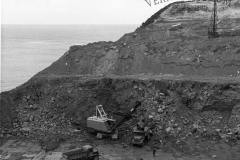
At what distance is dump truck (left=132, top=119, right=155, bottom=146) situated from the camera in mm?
23500

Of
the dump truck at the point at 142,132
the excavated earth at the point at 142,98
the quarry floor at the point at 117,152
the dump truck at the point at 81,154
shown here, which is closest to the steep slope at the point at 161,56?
the excavated earth at the point at 142,98

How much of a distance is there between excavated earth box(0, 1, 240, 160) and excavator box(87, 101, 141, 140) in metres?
0.61

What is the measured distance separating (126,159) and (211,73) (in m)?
12.1

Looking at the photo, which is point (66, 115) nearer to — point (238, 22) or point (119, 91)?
point (119, 91)

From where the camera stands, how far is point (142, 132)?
24078 millimetres

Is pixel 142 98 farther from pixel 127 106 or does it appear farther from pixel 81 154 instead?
pixel 81 154

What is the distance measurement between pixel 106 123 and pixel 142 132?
2671 mm

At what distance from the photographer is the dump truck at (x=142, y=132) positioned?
23.5 meters

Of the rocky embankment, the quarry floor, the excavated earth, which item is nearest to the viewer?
the quarry floor

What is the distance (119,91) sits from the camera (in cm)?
2800

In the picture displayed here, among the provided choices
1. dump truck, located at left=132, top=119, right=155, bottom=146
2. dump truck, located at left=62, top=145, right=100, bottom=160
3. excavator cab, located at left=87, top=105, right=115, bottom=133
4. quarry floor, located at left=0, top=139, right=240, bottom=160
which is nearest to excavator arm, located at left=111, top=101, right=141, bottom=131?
excavator cab, located at left=87, top=105, right=115, bottom=133

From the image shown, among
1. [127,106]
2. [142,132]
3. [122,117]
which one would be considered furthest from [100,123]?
[127,106]

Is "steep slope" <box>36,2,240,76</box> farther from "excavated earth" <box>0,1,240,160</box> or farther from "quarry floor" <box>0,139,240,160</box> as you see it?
"quarry floor" <box>0,139,240,160</box>

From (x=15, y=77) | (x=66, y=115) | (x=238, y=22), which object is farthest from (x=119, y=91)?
(x=15, y=77)
